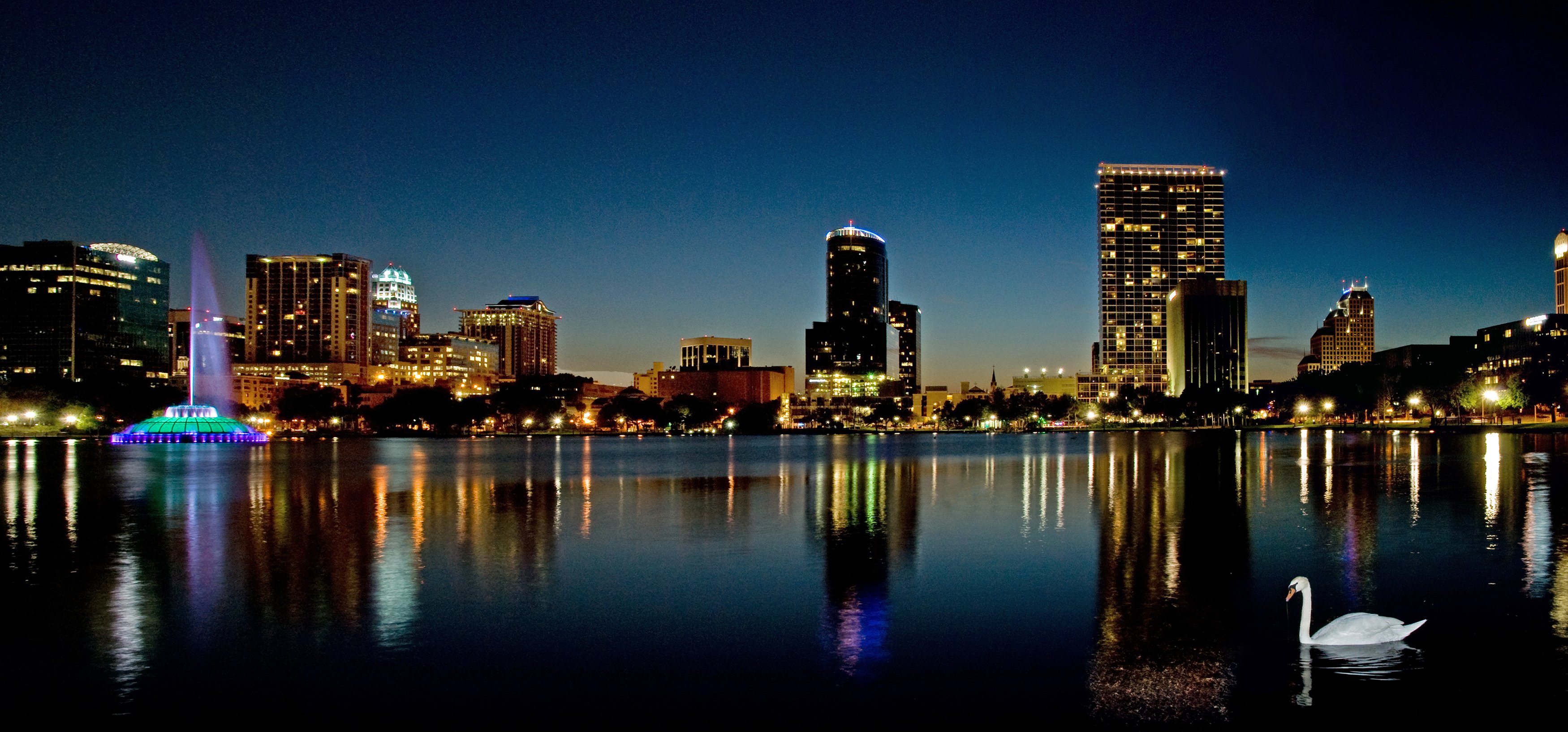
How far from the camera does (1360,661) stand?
46.8ft

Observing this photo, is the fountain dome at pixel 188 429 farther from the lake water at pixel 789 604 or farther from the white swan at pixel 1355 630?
the white swan at pixel 1355 630

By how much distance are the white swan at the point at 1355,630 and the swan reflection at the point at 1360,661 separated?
77mm

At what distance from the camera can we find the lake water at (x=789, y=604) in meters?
13.1

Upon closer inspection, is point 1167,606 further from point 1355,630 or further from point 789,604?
point 789,604

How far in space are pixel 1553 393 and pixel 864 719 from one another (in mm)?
176176

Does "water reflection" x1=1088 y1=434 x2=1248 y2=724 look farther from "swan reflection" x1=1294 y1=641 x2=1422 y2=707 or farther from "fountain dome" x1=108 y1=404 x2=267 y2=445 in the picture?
"fountain dome" x1=108 y1=404 x2=267 y2=445

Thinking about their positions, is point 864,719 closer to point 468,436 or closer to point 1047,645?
point 1047,645

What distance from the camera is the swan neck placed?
49.3 ft

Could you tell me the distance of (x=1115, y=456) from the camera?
80.9 metres

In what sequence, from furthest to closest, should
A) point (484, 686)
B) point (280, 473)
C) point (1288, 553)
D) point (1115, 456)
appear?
point (1115, 456) < point (280, 473) < point (1288, 553) < point (484, 686)

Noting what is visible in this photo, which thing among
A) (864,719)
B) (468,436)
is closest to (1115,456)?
(864,719)

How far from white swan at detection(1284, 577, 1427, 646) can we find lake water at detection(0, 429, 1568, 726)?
0.28 m

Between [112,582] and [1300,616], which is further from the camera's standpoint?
[112,582]

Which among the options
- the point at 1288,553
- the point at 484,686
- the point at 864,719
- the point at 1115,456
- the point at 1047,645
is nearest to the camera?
the point at 864,719
